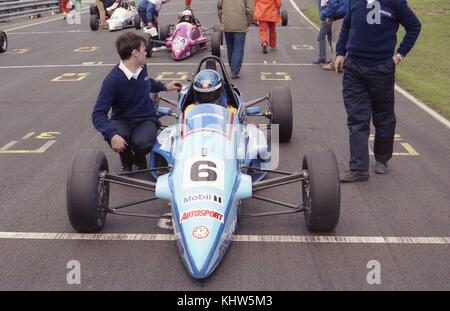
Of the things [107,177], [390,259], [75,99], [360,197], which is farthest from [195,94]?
[75,99]

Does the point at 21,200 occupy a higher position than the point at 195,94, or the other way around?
the point at 195,94

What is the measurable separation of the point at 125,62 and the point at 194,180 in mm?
1946

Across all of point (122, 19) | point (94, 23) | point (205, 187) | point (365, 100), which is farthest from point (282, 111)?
point (94, 23)

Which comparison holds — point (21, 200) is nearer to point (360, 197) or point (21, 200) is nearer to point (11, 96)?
point (360, 197)

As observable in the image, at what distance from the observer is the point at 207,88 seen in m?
5.99

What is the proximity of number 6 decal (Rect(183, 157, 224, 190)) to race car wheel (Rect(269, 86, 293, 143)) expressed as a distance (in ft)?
8.60

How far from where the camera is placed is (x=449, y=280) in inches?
164

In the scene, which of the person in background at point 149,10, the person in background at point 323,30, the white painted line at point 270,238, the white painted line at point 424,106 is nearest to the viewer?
the white painted line at point 270,238

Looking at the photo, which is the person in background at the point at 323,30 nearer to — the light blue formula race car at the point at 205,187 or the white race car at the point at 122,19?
the light blue formula race car at the point at 205,187

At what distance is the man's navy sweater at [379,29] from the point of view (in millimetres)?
5859

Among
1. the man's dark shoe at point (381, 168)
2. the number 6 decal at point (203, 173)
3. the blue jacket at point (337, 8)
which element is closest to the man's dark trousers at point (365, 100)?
the man's dark shoe at point (381, 168)

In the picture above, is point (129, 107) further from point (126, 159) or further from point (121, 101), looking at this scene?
point (126, 159)

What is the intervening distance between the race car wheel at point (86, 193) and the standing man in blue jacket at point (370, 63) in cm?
262

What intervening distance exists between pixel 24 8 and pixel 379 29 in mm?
23044
